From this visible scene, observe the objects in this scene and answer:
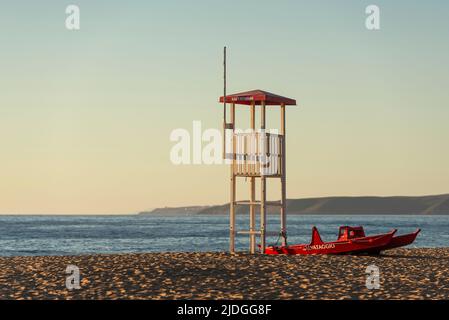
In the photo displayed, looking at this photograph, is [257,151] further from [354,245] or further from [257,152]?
[354,245]

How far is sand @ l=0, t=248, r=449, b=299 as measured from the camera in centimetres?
1956

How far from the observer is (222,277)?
22.4 meters

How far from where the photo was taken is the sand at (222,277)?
1956 cm

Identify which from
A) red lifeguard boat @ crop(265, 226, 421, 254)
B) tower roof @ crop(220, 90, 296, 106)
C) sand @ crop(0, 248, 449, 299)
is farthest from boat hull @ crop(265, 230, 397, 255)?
tower roof @ crop(220, 90, 296, 106)

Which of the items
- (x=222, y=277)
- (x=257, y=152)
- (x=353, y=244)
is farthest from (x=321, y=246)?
(x=222, y=277)

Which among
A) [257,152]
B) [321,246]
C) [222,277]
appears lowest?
[222,277]

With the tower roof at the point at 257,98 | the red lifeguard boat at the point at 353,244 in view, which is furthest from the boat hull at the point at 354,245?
the tower roof at the point at 257,98

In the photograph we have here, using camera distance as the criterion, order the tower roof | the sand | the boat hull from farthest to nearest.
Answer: the tower roof → the boat hull → the sand

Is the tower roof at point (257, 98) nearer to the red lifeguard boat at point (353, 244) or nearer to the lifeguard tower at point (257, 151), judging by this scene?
the lifeguard tower at point (257, 151)

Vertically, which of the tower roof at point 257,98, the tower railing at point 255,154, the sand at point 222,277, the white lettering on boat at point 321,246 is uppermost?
the tower roof at point 257,98

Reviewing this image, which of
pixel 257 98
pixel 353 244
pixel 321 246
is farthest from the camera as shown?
pixel 257 98

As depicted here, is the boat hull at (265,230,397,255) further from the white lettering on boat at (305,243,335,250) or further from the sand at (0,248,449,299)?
the sand at (0,248,449,299)

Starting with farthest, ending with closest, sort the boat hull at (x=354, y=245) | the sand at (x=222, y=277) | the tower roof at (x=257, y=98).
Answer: the tower roof at (x=257, y=98)
the boat hull at (x=354, y=245)
the sand at (x=222, y=277)
